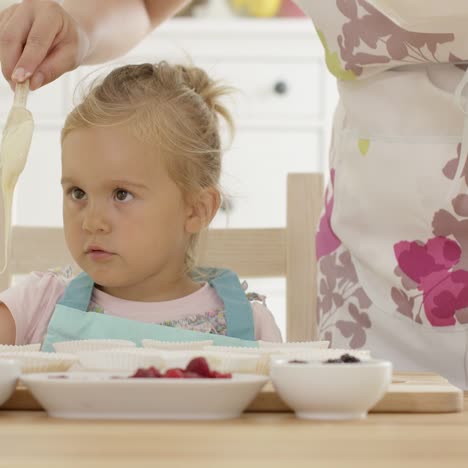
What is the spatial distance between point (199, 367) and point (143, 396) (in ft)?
0.16

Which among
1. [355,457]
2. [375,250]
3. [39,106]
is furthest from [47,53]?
[39,106]

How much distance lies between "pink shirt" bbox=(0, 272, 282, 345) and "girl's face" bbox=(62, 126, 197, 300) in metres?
0.04

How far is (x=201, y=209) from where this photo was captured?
139 cm

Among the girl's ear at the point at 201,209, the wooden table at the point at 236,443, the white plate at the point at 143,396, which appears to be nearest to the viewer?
the wooden table at the point at 236,443

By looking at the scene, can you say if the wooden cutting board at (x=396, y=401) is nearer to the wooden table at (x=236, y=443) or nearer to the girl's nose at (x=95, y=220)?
the wooden table at (x=236, y=443)

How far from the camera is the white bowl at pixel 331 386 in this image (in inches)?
27.7

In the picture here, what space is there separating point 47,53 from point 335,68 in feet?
1.15

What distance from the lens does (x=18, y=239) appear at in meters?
1.55

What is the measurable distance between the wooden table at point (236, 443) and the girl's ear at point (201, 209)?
0.65 m

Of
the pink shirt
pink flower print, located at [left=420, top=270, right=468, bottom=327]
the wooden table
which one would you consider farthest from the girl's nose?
the wooden table

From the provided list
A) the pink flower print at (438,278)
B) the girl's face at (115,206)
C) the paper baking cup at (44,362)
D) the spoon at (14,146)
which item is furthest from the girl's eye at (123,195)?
the paper baking cup at (44,362)

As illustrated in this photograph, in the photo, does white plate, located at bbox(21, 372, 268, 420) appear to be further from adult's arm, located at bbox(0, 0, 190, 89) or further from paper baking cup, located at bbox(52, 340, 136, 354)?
adult's arm, located at bbox(0, 0, 190, 89)

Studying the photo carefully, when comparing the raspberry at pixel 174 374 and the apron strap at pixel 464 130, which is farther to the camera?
the apron strap at pixel 464 130

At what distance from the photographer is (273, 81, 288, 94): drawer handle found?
3008mm
